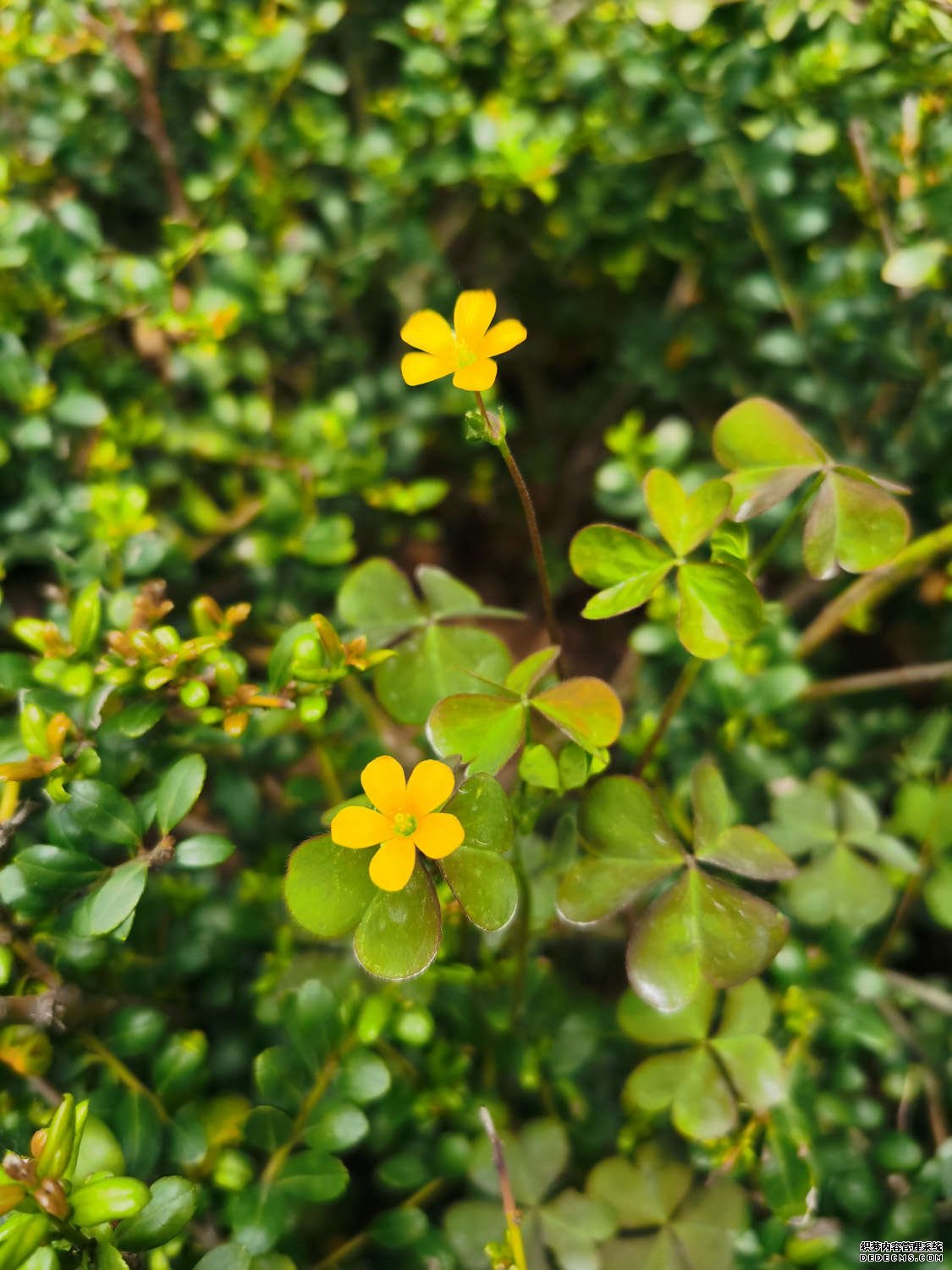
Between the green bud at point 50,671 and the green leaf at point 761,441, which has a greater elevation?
the green leaf at point 761,441

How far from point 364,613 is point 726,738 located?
2.10ft

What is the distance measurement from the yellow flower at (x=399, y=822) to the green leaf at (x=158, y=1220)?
1.24 feet

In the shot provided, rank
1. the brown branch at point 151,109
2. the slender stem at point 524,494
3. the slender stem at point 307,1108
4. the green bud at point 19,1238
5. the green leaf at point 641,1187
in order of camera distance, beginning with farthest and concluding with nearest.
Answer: the brown branch at point 151,109
the green leaf at point 641,1187
the slender stem at point 307,1108
the slender stem at point 524,494
the green bud at point 19,1238

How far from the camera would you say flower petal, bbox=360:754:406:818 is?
0.83 meters

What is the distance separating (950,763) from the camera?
5.49 feet

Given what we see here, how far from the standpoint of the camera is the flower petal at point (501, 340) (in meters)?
0.86

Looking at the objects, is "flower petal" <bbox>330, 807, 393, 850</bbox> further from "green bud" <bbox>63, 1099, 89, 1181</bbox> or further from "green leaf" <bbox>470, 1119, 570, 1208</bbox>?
"green leaf" <bbox>470, 1119, 570, 1208</bbox>

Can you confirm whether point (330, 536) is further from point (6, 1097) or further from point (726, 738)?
point (6, 1097)

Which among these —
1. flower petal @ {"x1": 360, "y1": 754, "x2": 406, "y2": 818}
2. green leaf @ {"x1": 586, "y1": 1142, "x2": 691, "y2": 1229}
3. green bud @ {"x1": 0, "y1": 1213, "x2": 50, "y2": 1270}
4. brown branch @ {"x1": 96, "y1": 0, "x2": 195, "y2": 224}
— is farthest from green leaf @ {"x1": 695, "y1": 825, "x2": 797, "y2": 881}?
brown branch @ {"x1": 96, "y1": 0, "x2": 195, "y2": 224}

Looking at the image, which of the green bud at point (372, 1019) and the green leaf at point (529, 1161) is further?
the green leaf at point (529, 1161)

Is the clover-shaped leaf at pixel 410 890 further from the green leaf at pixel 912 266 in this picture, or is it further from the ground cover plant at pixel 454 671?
the green leaf at pixel 912 266

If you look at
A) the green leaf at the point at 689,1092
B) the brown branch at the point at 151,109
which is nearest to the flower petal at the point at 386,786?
the green leaf at the point at 689,1092

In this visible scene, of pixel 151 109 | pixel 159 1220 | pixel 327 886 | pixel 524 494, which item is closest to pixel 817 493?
pixel 524 494

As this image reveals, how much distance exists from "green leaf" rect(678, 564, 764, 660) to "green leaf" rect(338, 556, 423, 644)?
392mm
